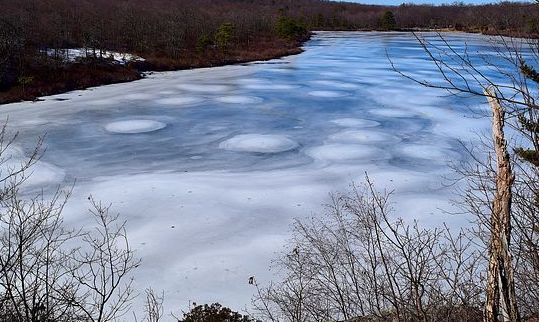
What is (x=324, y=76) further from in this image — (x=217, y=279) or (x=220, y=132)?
(x=217, y=279)

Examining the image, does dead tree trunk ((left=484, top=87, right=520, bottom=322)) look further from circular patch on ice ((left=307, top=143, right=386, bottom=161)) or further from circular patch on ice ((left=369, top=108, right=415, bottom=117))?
circular patch on ice ((left=369, top=108, right=415, bottom=117))

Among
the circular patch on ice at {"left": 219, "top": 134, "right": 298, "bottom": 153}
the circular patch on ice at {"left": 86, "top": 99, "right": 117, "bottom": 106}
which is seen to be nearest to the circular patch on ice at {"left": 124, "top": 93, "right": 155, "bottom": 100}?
the circular patch on ice at {"left": 86, "top": 99, "right": 117, "bottom": 106}

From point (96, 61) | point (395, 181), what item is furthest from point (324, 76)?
point (395, 181)

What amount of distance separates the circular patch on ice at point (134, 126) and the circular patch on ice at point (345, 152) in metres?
5.02

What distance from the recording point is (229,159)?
459 inches

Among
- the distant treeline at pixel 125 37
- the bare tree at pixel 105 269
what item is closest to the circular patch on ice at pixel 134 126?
the distant treeline at pixel 125 37

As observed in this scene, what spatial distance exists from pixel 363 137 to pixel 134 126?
6554 millimetres

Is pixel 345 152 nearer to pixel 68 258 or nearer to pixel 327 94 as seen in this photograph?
pixel 68 258

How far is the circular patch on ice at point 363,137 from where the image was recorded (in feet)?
43.3

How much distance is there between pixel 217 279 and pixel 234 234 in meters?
1.33

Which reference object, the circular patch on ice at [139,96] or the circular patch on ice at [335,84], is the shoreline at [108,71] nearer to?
the circular patch on ice at [139,96]

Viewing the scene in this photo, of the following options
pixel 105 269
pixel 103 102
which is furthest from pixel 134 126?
pixel 105 269

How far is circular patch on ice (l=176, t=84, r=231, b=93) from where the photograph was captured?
70.8 feet

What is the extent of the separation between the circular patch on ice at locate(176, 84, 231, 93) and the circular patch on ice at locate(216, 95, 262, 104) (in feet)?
6.10
